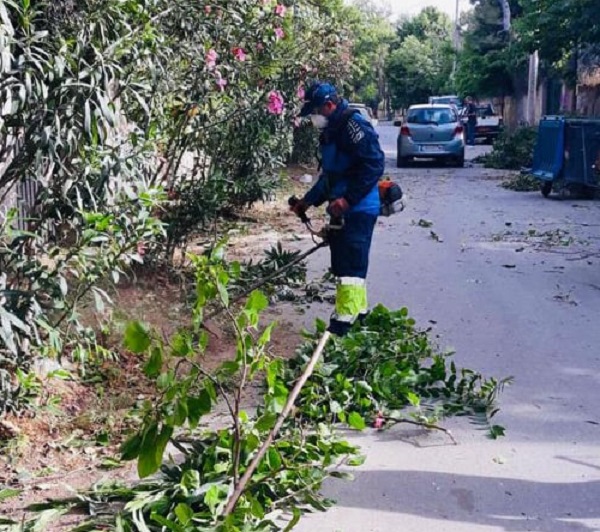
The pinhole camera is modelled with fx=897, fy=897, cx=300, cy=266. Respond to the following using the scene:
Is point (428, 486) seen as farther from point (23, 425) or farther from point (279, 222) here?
point (279, 222)

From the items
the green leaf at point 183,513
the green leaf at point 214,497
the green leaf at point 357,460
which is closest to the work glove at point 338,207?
the green leaf at point 357,460

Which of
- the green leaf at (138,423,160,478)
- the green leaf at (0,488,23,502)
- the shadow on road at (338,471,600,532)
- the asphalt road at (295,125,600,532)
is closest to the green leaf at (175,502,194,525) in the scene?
the green leaf at (138,423,160,478)

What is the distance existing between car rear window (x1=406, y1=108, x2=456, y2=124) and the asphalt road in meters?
10.4

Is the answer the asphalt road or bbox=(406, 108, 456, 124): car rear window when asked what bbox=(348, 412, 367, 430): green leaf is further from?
bbox=(406, 108, 456, 124): car rear window

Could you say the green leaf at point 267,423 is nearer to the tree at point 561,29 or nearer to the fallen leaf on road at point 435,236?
the fallen leaf on road at point 435,236

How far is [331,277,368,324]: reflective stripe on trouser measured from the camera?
664 cm

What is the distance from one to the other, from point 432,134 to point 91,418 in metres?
20.0

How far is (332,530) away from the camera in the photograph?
4.13 meters

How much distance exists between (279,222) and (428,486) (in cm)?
963

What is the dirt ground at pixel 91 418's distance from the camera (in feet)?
15.0

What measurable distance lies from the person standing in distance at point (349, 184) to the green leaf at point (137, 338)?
3416 mm

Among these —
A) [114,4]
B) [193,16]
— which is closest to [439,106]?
[193,16]

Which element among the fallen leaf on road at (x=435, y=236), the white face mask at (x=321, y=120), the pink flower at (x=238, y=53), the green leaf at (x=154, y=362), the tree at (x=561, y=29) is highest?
the tree at (x=561, y=29)

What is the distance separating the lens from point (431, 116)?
2439 cm
